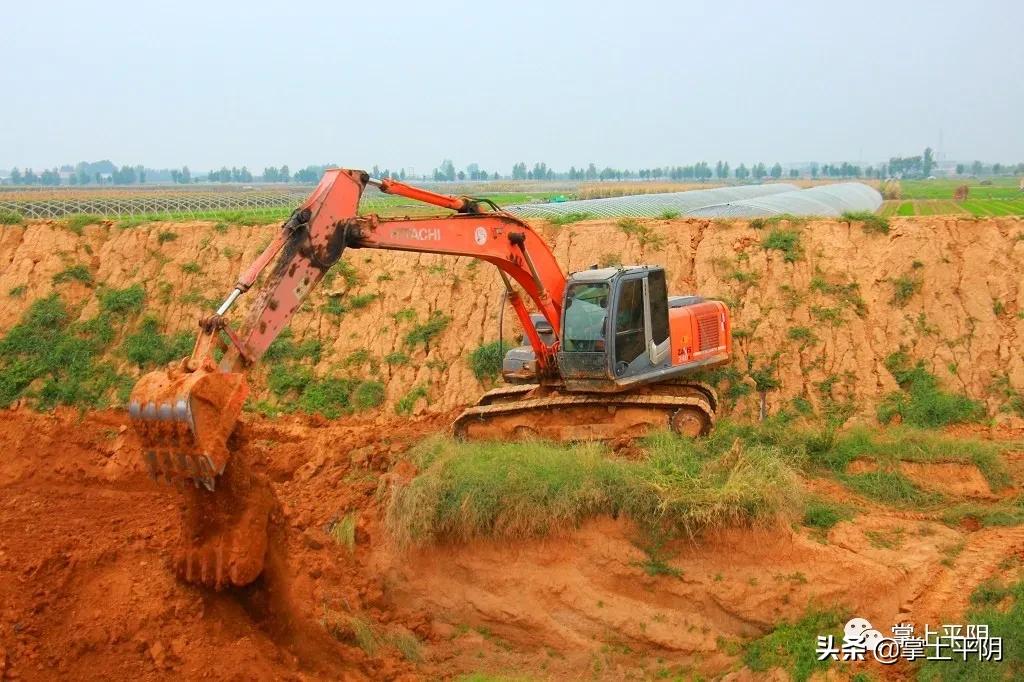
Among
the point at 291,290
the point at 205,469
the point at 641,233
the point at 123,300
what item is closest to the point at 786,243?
the point at 641,233

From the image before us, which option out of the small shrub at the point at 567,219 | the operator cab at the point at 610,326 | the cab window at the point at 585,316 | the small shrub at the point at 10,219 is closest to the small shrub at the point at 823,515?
the operator cab at the point at 610,326

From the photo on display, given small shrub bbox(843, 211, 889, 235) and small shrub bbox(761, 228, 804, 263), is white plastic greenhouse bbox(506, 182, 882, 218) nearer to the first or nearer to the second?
small shrub bbox(761, 228, 804, 263)

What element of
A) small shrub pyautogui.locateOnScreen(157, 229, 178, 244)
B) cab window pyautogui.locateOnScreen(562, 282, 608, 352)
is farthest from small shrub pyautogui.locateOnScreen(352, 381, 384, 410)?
small shrub pyautogui.locateOnScreen(157, 229, 178, 244)

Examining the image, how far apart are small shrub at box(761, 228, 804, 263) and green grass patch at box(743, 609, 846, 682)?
364 inches

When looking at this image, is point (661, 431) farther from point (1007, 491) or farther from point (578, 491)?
point (1007, 491)

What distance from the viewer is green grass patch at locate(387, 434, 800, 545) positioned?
8.97m

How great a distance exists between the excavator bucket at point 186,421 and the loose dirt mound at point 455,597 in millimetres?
559

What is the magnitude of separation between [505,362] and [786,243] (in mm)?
6296

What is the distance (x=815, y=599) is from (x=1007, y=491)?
3664 millimetres

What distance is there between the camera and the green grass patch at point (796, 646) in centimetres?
779

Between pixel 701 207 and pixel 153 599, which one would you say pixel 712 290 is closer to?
pixel 153 599

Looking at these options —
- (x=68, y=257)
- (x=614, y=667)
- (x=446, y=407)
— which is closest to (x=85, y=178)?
(x=68, y=257)

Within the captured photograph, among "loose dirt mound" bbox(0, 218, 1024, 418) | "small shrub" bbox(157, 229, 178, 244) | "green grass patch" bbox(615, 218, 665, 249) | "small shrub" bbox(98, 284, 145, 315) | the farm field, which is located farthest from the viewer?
"small shrub" bbox(157, 229, 178, 244)

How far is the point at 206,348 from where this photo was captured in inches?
309
